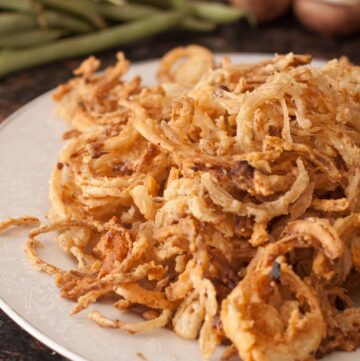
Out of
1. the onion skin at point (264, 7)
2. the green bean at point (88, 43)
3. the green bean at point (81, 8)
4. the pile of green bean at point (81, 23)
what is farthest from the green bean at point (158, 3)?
the onion skin at point (264, 7)

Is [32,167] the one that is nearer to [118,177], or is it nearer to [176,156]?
[118,177]

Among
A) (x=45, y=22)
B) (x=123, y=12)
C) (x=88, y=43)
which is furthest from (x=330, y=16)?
(x=45, y=22)

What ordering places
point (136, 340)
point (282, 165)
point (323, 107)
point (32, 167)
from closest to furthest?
point (136, 340), point (282, 165), point (323, 107), point (32, 167)

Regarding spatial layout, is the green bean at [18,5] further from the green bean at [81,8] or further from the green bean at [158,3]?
the green bean at [158,3]

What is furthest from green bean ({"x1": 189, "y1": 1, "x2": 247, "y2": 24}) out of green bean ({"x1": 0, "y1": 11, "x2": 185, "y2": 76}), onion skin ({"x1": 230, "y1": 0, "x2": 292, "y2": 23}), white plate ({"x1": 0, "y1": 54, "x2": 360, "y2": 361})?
white plate ({"x1": 0, "y1": 54, "x2": 360, "y2": 361})

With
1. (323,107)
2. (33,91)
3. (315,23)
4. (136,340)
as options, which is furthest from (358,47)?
(136,340)

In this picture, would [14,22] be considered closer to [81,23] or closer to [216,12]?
[81,23]
